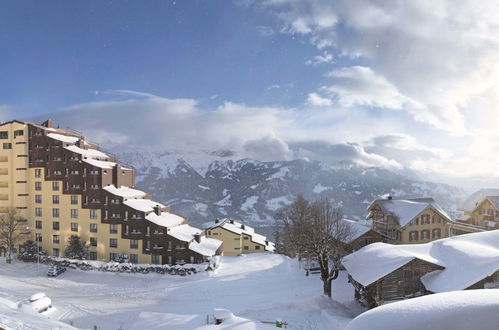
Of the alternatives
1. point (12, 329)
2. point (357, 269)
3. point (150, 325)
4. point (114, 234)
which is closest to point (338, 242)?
point (357, 269)

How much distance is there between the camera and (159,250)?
50.0 meters

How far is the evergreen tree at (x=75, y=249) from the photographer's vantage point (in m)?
51.0

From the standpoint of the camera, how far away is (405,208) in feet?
167

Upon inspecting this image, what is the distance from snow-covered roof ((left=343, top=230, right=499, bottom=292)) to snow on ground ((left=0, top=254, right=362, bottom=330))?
4.33m

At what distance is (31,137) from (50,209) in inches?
598

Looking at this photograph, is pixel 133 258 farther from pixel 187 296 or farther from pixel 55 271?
pixel 187 296

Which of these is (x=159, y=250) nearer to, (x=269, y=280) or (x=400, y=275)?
(x=269, y=280)

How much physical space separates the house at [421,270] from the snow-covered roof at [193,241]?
1085 inches

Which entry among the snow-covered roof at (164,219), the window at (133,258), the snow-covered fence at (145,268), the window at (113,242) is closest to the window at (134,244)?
the window at (133,258)

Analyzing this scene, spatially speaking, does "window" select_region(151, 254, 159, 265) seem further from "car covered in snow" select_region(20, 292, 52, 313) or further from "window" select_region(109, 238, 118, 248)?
"car covered in snow" select_region(20, 292, 52, 313)

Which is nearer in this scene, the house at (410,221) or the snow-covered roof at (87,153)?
the house at (410,221)

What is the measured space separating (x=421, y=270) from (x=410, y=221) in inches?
914

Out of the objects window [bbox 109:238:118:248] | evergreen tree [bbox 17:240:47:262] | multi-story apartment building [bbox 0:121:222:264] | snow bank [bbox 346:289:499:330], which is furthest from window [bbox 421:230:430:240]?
evergreen tree [bbox 17:240:47:262]

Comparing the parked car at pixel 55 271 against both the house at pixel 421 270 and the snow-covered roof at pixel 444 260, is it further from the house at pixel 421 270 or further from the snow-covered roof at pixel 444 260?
the house at pixel 421 270
